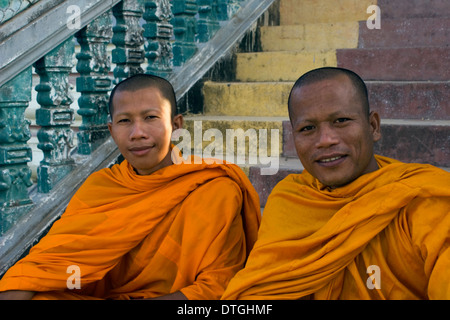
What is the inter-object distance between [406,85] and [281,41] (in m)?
1.49

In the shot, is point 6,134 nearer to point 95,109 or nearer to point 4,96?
point 4,96

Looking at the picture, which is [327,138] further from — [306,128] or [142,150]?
[142,150]

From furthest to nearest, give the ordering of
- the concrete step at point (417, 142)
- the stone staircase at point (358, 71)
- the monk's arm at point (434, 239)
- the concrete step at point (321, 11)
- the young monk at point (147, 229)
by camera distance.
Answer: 1. the concrete step at point (321, 11)
2. the stone staircase at point (358, 71)
3. the concrete step at point (417, 142)
4. the young monk at point (147, 229)
5. the monk's arm at point (434, 239)

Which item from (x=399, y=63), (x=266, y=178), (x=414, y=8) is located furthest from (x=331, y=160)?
(x=414, y=8)

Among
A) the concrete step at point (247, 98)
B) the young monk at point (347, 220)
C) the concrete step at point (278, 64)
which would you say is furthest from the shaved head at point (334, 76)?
the concrete step at point (278, 64)

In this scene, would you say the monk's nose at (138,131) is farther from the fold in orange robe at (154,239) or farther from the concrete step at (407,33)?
the concrete step at (407,33)

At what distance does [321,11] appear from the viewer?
5602 mm

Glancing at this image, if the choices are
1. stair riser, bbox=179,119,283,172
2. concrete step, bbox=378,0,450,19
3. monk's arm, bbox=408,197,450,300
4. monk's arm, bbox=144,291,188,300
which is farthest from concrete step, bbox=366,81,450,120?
monk's arm, bbox=144,291,188,300

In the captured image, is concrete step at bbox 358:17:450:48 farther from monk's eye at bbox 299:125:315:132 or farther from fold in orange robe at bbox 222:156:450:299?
fold in orange robe at bbox 222:156:450:299

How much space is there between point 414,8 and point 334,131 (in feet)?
10.6

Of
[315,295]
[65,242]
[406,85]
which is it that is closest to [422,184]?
[315,295]

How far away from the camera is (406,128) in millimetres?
3863

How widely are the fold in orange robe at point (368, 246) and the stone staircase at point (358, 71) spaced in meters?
1.43

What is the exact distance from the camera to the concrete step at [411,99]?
411 centimetres
